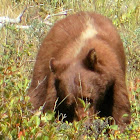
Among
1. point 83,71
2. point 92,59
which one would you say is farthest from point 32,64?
point 92,59

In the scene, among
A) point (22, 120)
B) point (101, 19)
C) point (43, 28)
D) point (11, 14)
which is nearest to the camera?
point (22, 120)

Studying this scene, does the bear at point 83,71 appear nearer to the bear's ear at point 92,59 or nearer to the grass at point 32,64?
the bear's ear at point 92,59

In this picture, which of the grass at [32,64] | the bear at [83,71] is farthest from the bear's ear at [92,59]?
the grass at [32,64]

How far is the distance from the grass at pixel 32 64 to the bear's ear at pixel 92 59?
59 cm

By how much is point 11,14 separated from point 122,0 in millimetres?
2176

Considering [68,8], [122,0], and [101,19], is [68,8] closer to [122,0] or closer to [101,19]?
[122,0]

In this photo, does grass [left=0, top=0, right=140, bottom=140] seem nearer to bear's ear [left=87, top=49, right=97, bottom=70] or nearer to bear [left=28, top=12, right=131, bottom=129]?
bear [left=28, top=12, right=131, bottom=129]

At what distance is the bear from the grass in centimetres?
21

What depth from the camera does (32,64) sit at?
601 cm

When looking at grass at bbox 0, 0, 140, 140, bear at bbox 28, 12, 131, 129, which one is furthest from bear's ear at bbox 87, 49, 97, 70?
grass at bbox 0, 0, 140, 140

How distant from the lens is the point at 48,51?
4758 millimetres

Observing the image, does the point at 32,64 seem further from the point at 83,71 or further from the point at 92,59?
the point at 92,59

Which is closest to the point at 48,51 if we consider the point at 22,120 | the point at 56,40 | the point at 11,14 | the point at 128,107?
the point at 56,40

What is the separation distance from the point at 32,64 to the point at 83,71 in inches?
76.9
